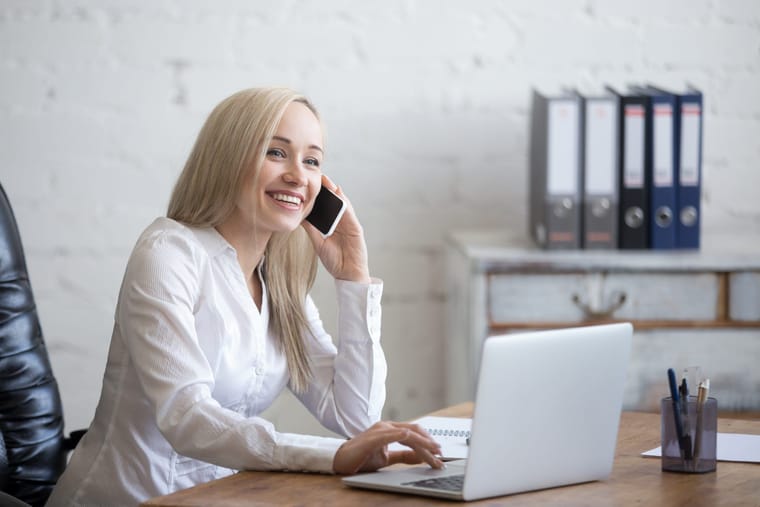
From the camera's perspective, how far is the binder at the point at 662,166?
2459 millimetres

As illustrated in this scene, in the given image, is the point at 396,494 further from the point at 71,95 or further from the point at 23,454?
the point at 71,95

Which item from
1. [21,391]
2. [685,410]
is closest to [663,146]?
[685,410]

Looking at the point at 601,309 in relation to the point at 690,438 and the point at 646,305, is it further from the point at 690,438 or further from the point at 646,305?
the point at 690,438

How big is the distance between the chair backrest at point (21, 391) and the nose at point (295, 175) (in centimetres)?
48

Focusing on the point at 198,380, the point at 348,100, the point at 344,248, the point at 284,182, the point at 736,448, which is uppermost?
the point at 348,100

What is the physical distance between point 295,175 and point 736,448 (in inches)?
30.1

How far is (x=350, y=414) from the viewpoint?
5.83ft

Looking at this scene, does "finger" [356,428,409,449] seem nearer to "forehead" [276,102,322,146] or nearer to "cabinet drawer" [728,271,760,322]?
"forehead" [276,102,322,146]

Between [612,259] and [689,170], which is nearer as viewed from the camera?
[612,259]

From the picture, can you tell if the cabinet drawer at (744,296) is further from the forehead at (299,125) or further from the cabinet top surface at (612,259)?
the forehead at (299,125)

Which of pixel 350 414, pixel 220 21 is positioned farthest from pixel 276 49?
pixel 350 414

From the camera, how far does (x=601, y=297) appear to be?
2.36m

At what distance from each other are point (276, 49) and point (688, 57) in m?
1.08

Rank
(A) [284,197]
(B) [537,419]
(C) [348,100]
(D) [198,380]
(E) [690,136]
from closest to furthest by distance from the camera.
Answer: (B) [537,419] < (D) [198,380] < (A) [284,197] < (E) [690,136] < (C) [348,100]
